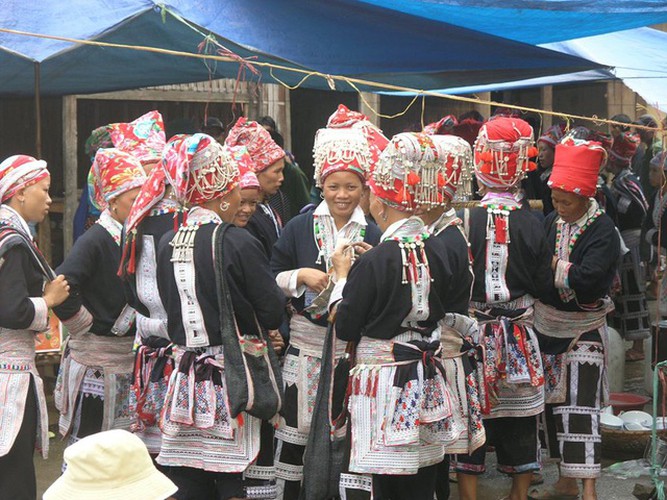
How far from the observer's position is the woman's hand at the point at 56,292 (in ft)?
15.4

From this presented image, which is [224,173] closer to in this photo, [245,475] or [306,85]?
[245,475]

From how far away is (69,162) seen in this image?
32.2ft

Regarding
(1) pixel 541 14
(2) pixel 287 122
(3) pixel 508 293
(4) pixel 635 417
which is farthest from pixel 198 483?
(2) pixel 287 122

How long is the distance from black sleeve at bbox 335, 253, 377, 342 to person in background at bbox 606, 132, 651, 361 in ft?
18.2

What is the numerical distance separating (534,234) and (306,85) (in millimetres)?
3326

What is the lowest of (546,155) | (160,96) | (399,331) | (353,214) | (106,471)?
(106,471)

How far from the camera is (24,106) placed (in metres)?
9.59

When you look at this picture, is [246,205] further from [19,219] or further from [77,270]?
[19,219]

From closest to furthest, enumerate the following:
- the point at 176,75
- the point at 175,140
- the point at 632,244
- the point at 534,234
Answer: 1. the point at 175,140
2. the point at 534,234
3. the point at 176,75
4. the point at 632,244

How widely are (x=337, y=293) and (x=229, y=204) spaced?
609 millimetres

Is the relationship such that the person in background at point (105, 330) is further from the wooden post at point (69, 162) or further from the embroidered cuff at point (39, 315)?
the wooden post at point (69, 162)

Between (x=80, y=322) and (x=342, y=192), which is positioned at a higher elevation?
(x=342, y=192)

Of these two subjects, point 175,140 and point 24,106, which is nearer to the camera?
point 175,140

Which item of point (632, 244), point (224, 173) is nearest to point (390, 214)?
point (224, 173)
